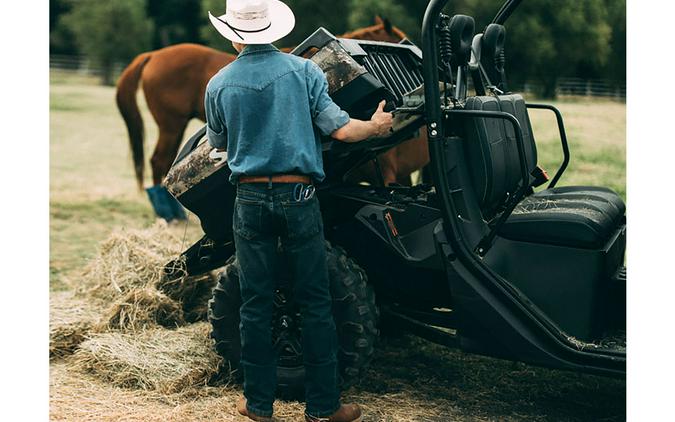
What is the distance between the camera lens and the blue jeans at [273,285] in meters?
3.10

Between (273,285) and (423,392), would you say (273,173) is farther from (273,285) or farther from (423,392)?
(423,392)

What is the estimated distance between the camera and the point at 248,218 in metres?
3.12

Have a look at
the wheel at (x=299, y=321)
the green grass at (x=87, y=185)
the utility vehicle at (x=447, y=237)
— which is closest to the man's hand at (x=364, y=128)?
the utility vehicle at (x=447, y=237)

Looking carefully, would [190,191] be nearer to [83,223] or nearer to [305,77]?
[305,77]

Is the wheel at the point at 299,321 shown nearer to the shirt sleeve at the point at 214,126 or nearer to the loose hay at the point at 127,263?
the shirt sleeve at the point at 214,126

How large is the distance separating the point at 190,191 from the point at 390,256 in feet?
2.79

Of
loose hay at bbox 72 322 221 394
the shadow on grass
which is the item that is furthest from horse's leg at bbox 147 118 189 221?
the shadow on grass

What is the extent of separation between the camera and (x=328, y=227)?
3.62 m

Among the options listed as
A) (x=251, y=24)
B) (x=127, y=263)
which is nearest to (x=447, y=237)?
(x=251, y=24)

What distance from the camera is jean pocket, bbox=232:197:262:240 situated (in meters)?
3.10

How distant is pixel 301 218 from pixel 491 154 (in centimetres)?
76

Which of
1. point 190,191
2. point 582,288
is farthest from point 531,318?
point 190,191

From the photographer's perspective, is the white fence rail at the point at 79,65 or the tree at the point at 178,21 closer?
the tree at the point at 178,21

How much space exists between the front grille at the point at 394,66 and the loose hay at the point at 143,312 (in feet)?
5.12
